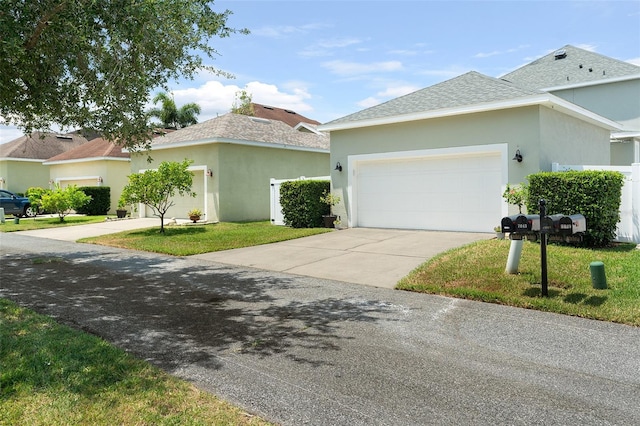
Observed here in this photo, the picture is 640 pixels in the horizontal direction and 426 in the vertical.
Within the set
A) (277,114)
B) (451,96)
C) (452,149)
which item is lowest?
(452,149)

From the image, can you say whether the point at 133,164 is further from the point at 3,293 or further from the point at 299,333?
the point at 299,333

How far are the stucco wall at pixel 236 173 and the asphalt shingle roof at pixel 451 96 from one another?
18.9 feet

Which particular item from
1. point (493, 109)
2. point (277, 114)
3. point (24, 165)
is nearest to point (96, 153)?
point (24, 165)

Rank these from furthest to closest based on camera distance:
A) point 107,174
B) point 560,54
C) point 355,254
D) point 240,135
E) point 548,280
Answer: point 107,174 → point 560,54 → point 240,135 → point 355,254 → point 548,280

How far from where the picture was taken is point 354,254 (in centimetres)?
1048

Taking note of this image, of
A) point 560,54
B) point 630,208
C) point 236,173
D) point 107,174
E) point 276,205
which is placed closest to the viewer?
point 630,208

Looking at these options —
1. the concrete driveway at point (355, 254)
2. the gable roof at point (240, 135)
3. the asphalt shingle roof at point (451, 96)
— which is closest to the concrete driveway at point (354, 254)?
the concrete driveway at point (355, 254)

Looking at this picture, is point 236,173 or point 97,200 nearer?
point 236,173

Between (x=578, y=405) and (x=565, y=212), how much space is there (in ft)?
24.2

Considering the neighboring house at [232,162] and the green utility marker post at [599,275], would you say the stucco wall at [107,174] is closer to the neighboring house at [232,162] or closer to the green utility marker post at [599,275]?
the neighboring house at [232,162]

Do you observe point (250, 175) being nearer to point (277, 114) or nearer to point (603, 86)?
point (603, 86)

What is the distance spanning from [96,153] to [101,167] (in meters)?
0.98

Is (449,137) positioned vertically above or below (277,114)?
below

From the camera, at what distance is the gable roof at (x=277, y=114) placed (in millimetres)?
39781
